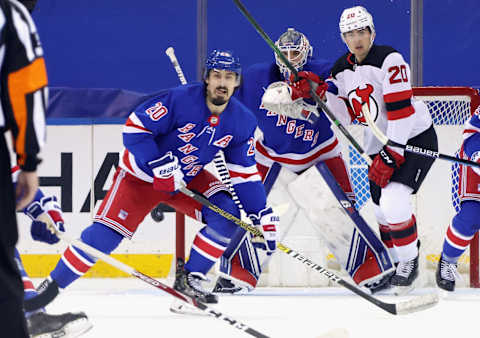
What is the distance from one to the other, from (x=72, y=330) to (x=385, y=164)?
1.52 metres

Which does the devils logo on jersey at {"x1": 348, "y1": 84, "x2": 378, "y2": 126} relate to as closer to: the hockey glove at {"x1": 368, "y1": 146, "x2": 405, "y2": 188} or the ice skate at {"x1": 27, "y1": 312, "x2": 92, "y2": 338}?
the hockey glove at {"x1": 368, "y1": 146, "x2": 405, "y2": 188}

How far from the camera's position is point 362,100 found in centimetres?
336

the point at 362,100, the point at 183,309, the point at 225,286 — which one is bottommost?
the point at 225,286

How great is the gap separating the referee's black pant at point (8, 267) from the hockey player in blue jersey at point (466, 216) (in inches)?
99.2

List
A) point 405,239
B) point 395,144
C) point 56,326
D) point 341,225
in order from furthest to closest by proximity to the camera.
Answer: point 341,225 < point 405,239 < point 395,144 < point 56,326

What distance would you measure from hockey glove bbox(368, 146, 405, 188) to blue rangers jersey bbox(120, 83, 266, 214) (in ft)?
1.80

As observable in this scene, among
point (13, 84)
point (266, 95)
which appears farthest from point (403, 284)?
point (13, 84)

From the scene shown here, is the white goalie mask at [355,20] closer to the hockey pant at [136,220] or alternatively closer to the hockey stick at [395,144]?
the hockey stick at [395,144]

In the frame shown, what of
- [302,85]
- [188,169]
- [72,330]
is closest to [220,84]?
[188,169]

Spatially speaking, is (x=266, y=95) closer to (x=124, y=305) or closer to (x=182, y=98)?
(x=182, y=98)

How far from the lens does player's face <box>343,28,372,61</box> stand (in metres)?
3.30

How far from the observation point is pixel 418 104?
346cm

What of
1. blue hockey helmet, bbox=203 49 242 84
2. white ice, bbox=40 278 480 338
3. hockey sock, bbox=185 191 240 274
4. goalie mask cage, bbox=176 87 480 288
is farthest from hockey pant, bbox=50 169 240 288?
goalie mask cage, bbox=176 87 480 288

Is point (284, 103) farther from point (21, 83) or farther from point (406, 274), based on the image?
point (21, 83)
